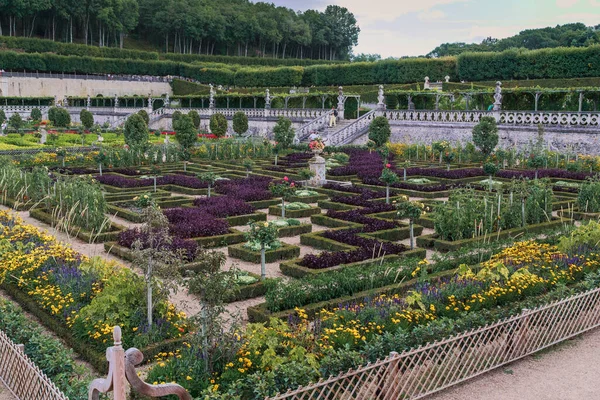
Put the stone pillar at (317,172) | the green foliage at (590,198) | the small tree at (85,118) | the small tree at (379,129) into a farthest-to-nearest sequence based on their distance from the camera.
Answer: the small tree at (85,118) → the small tree at (379,129) → the stone pillar at (317,172) → the green foliage at (590,198)

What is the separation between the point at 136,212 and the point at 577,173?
15.3m

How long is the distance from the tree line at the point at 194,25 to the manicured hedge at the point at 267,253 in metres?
74.7

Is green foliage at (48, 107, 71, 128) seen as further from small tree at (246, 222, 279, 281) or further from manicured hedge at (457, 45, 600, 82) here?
small tree at (246, 222, 279, 281)

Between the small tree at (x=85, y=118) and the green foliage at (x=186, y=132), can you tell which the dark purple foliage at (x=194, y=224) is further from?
the small tree at (x=85, y=118)

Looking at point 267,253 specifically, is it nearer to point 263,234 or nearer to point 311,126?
point 263,234

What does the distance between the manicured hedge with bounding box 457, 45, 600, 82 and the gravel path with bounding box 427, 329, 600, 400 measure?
118ft

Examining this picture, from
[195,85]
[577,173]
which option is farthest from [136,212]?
[195,85]

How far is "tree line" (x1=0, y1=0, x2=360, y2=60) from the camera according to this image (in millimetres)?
80812

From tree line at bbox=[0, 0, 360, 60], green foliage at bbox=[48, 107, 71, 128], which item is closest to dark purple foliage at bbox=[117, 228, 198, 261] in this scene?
green foliage at bbox=[48, 107, 71, 128]

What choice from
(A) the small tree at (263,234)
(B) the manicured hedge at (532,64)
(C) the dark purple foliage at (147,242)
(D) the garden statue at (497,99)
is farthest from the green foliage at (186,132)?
(B) the manicured hedge at (532,64)

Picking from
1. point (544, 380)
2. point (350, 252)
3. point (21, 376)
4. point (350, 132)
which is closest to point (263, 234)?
point (350, 252)

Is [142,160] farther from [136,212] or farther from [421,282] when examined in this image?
[421,282]

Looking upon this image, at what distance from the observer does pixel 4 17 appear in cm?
8044

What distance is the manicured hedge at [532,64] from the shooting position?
129ft
